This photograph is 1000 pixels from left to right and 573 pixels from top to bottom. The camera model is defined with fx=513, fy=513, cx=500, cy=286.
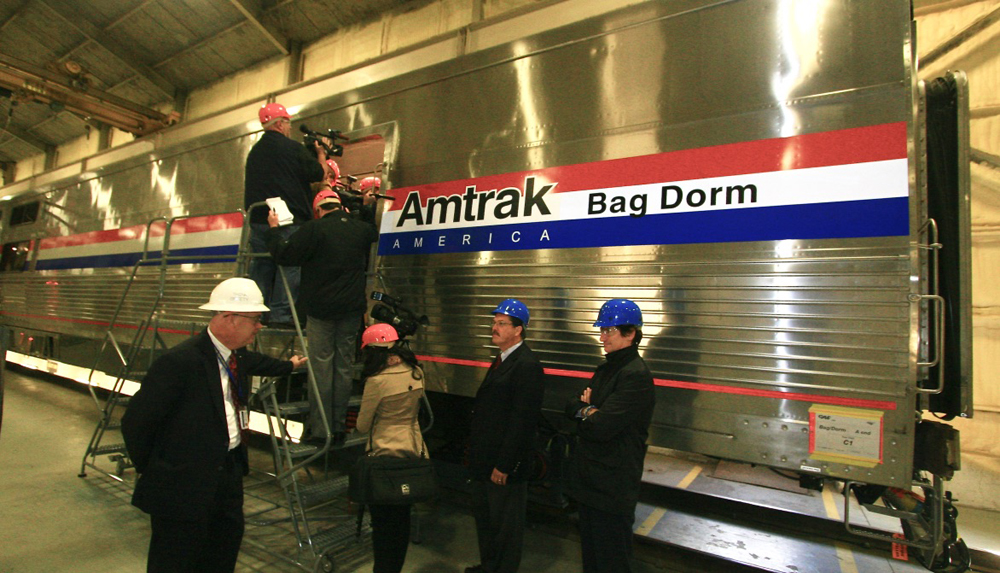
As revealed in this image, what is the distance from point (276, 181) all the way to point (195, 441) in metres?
2.33

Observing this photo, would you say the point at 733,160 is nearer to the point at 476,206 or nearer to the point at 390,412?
the point at 476,206

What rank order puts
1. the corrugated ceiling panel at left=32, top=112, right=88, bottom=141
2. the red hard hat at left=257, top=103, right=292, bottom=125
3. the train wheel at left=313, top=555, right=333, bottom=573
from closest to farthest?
1. the train wheel at left=313, top=555, right=333, bottom=573
2. the red hard hat at left=257, top=103, right=292, bottom=125
3. the corrugated ceiling panel at left=32, top=112, right=88, bottom=141

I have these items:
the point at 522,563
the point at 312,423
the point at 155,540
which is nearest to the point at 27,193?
the point at 312,423

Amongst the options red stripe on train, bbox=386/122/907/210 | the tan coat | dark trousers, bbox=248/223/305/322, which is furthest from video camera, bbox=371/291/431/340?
red stripe on train, bbox=386/122/907/210

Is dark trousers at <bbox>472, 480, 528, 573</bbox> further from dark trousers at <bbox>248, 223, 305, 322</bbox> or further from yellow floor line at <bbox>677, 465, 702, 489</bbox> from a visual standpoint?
yellow floor line at <bbox>677, 465, 702, 489</bbox>

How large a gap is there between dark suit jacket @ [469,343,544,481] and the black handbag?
1.11 ft

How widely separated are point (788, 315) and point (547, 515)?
7.68 feet

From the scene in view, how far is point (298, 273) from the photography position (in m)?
4.01

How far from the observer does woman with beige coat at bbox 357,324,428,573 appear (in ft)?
8.50

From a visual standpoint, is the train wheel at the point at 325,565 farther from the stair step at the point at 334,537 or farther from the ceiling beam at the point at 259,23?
the ceiling beam at the point at 259,23

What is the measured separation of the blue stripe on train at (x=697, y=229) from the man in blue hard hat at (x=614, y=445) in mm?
524

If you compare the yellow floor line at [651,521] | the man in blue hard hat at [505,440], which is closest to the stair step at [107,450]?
the man in blue hard hat at [505,440]

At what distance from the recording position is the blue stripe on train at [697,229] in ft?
7.75

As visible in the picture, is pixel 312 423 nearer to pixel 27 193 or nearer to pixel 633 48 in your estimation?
pixel 633 48
